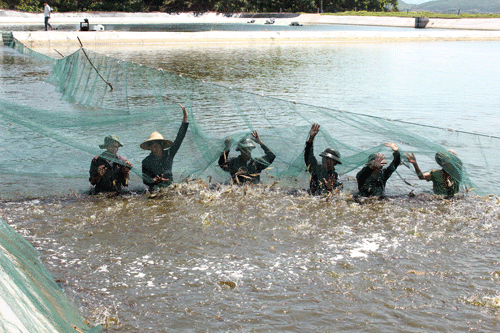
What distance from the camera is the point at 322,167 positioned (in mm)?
7176

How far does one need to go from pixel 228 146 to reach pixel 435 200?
10.3ft

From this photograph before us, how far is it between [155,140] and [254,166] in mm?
1520

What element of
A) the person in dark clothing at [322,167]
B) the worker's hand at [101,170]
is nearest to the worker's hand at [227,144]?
the person in dark clothing at [322,167]

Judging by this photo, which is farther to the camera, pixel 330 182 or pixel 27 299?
pixel 330 182

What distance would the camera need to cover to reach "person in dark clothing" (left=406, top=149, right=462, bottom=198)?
678 centimetres

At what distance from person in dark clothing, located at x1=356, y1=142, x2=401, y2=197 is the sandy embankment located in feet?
83.5

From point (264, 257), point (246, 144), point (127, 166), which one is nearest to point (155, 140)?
point (127, 166)

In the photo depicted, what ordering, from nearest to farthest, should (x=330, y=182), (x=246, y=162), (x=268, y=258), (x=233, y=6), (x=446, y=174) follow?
1. (x=268, y=258)
2. (x=446, y=174)
3. (x=330, y=182)
4. (x=246, y=162)
5. (x=233, y=6)

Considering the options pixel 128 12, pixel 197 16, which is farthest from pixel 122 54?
pixel 197 16

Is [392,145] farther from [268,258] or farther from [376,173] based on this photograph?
[268,258]

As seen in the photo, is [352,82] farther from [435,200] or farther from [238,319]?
[238,319]

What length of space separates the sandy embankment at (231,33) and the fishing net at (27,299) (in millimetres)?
27133

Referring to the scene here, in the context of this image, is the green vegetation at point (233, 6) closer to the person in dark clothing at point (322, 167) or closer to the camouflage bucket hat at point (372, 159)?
the person in dark clothing at point (322, 167)

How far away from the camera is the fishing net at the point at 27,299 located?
9.09 feet
